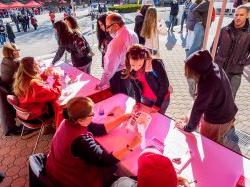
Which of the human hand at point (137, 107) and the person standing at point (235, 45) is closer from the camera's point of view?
the human hand at point (137, 107)

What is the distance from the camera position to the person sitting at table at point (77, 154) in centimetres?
204

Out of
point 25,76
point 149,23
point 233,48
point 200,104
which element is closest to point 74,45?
point 25,76

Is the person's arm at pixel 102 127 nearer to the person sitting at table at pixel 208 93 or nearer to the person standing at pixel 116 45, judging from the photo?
the person sitting at table at pixel 208 93

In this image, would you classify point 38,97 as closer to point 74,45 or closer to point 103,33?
point 74,45

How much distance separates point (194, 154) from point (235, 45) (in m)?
2.09

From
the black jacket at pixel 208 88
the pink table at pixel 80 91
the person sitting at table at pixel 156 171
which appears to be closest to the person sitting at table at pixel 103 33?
the pink table at pixel 80 91

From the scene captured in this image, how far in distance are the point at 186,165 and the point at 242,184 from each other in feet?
1.46

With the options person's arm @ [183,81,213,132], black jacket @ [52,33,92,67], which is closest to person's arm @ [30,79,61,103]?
black jacket @ [52,33,92,67]

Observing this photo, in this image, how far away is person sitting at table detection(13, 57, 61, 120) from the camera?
10.8ft

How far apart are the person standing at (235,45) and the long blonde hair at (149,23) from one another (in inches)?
70.1

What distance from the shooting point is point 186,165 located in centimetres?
218

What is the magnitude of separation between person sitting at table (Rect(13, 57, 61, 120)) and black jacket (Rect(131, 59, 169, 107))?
1188 millimetres

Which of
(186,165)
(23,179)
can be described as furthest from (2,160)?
(186,165)

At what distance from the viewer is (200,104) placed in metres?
2.36
